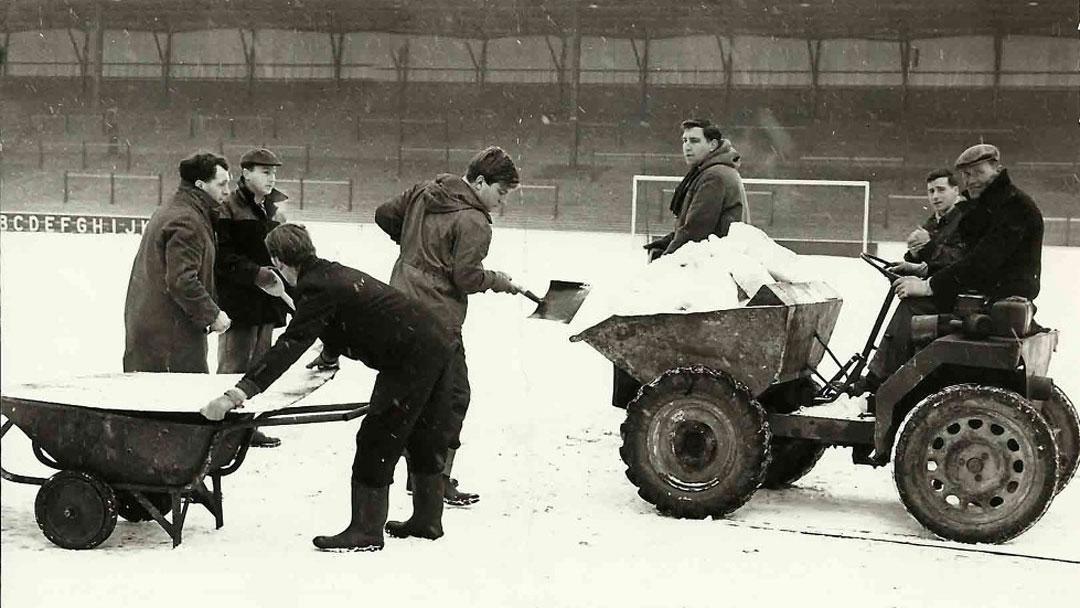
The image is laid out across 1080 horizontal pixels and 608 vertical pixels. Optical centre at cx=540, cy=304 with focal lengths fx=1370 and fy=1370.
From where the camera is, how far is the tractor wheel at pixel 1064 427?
20.4 ft

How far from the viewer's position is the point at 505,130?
25094 mm

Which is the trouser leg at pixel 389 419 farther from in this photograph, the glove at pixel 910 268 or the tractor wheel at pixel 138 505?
the glove at pixel 910 268

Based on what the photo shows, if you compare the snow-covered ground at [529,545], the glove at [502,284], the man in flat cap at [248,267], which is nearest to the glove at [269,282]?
the man in flat cap at [248,267]

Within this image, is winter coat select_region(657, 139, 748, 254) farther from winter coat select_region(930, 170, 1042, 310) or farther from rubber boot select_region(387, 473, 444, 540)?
rubber boot select_region(387, 473, 444, 540)

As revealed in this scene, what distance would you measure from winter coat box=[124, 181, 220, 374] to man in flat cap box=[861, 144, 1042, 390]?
3.12 metres

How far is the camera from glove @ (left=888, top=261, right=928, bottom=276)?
647cm

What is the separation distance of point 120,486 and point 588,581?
176 cm

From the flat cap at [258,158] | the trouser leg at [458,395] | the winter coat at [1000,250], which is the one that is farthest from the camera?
the flat cap at [258,158]

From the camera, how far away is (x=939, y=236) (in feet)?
21.9

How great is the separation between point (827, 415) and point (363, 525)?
2266 millimetres

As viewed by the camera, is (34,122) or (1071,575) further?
(34,122)

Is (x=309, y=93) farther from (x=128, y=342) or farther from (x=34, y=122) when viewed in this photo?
(x=128, y=342)

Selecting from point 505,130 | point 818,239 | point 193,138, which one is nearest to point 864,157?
point 505,130

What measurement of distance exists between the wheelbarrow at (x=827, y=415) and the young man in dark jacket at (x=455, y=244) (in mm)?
577
